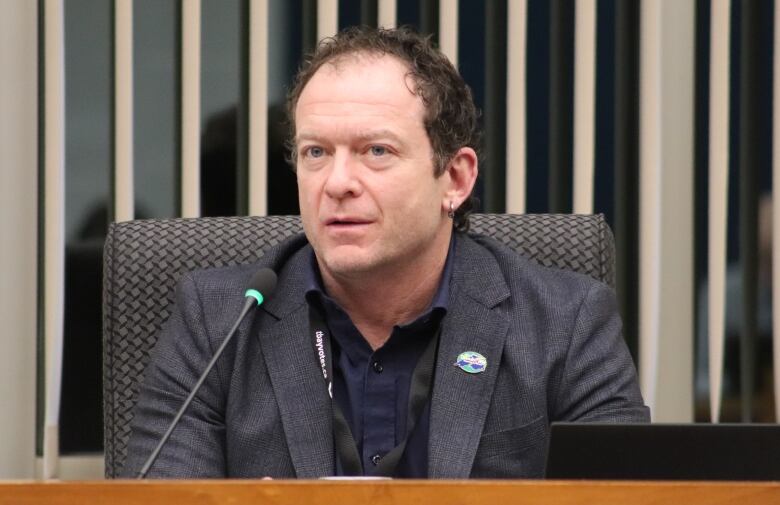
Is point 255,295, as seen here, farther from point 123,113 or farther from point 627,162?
point 627,162

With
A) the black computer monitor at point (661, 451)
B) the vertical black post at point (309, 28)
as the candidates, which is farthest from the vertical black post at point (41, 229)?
the black computer monitor at point (661, 451)

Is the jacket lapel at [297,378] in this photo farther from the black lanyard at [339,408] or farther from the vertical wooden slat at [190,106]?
the vertical wooden slat at [190,106]

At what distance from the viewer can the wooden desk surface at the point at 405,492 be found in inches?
43.1

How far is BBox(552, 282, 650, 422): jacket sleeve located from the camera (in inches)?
77.7

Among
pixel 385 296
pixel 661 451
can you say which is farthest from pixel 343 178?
pixel 661 451

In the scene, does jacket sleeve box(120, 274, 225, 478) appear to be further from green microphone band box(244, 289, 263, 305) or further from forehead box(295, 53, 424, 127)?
forehead box(295, 53, 424, 127)

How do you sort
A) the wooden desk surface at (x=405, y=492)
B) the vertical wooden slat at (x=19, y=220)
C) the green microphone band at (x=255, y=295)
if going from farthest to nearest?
the vertical wooden slat at (x=19, y=220) < the green microphone band at (x=255, y=295) < the wooden desk surface at (x=405, y=492)

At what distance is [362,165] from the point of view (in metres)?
1.95

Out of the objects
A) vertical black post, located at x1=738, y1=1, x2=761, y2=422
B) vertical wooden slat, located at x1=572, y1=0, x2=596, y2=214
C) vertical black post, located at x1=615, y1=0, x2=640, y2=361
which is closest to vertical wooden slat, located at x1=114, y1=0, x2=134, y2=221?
vertical wooden slat, located at x1=572, y1=0, x2=596, y2=214

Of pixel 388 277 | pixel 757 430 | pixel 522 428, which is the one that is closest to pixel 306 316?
pixel 388 277

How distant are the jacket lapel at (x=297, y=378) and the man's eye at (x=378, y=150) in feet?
0.85

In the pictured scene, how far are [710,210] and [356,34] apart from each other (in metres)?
1.24

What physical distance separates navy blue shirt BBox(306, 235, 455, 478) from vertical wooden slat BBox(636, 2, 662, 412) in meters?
1.03

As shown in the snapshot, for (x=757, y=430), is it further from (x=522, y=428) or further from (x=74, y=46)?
(x=74, y=46)
